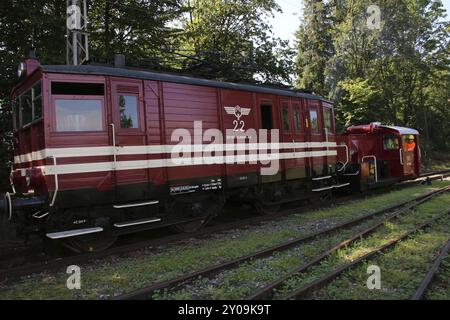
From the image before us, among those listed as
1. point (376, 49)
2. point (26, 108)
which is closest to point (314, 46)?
point (376, 49)

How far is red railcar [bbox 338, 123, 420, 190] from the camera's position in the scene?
16.8 m

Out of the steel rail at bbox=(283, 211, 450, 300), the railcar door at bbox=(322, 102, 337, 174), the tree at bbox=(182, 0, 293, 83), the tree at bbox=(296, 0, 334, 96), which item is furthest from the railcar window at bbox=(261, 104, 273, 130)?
the tree at bbox=(296, 0, 334, 96)

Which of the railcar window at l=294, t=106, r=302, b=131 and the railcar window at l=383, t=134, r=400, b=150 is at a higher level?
the railcar window at l=294, t=106, r=302, b=131

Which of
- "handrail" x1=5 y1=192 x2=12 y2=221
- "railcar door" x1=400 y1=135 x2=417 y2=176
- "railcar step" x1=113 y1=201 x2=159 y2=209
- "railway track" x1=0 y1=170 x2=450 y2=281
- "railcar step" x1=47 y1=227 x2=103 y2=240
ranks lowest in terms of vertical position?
"railway track" x1=0 y1=170 x2=450 y2=281

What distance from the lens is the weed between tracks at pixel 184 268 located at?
5.90 metres

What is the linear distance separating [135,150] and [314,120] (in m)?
7.07

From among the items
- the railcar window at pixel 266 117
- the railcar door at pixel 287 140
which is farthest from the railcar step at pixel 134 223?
the railcar door at pixel 287 140

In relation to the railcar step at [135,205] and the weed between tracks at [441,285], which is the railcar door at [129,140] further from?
the weed between tracks at [441,285]

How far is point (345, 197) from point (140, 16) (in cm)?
1038

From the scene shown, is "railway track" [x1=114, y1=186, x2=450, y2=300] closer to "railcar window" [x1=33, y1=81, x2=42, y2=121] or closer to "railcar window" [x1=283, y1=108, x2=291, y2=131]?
"railcar window" [x1=283, y1=108, x2=291, y2=131]

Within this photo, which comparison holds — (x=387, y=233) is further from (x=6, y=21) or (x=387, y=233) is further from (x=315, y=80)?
(x=315, y=80)

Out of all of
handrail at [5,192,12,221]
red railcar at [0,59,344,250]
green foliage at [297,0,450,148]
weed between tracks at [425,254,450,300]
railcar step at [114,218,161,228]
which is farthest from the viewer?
green foliage at [297,0,450,148]

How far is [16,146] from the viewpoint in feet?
28.9

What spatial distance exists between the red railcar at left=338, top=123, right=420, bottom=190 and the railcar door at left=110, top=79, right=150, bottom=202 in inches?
397
